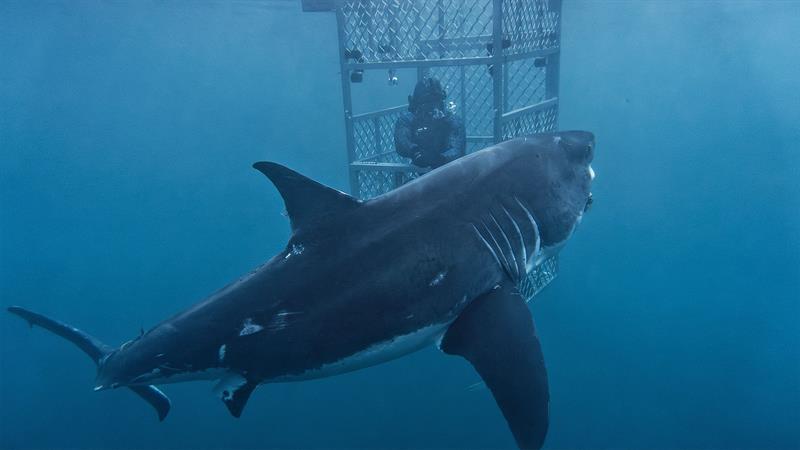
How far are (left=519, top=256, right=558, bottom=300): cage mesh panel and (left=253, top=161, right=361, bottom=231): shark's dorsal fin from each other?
3492 mm

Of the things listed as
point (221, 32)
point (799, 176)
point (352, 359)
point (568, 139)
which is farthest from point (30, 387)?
point (799, 176)

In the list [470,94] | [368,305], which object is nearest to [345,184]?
[470,94]

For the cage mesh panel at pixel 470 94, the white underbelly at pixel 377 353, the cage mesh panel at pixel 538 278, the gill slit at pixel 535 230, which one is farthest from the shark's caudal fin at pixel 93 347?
the cage mesh panel at pixel 470 94

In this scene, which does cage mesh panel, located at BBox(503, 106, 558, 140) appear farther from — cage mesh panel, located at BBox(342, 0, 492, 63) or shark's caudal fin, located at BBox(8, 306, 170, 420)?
shark's caudal fin, located at BBox(8, 306, 170, 420)

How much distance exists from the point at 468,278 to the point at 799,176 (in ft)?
122

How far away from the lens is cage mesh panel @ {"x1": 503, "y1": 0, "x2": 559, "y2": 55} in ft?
19.5

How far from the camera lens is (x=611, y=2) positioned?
90.5ft

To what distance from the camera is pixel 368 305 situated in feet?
10.0

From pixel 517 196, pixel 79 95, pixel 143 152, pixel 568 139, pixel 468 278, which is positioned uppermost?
pixel 568 139

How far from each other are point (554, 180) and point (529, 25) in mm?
3551

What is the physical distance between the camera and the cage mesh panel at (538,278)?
6271 millimetres

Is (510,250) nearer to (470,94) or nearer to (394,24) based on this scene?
(394,24)

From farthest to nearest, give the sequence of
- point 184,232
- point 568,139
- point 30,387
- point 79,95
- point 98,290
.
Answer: point 79,95, point 184,232, point 98,290, point 30,387, point 568,139

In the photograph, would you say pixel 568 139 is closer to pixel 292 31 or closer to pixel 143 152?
pixel 292 31
